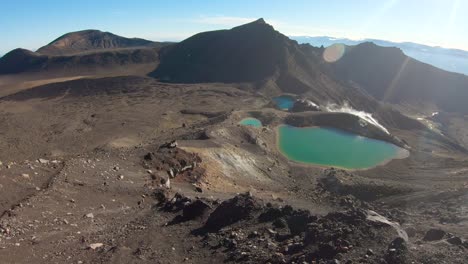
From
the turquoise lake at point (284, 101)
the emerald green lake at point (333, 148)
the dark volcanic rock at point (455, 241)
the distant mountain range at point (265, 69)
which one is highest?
the distant mountain range at point (265, 69)

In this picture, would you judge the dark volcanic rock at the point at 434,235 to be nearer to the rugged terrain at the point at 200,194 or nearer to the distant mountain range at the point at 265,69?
the rugged terrain at the point at 200,194

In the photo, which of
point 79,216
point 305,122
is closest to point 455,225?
point 79,216

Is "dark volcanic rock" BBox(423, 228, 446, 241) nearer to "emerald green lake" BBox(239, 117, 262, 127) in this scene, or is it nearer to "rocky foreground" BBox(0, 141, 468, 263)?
"rocky foreground" BBox(0, 141, 468, 263)

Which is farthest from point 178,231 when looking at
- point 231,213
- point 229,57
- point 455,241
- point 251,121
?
point 229,57

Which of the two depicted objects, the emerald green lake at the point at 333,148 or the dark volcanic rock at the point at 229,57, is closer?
the emerald green lake at the point at 333,148

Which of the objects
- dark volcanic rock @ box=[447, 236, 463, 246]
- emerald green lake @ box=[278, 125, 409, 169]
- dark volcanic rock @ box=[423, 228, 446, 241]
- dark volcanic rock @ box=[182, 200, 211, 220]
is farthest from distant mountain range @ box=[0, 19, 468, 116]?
dark volcanic rock @ box=[447, 236, 463, 246]

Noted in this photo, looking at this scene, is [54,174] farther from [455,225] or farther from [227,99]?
[227,99]

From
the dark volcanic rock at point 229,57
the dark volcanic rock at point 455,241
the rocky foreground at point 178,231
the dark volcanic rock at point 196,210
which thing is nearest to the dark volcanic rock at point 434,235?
the rocky foreground at point 178,231

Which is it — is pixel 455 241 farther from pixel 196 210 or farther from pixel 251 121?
pixel 251 121
